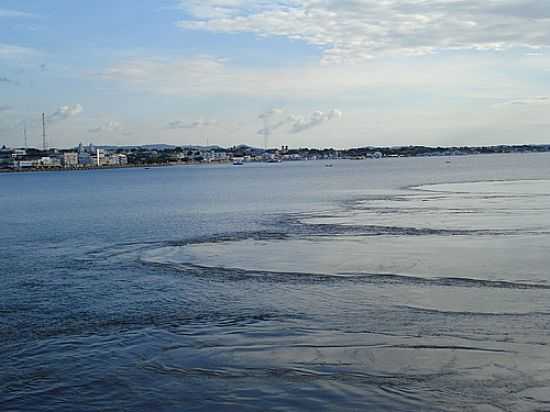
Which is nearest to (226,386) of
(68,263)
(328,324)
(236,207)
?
(328,324)

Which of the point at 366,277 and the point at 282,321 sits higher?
the point at 366,277

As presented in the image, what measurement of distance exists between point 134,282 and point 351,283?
5.86 metres

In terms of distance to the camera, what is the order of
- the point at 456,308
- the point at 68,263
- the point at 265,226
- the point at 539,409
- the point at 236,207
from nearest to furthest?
1. the point at 539,409
2. the point at 456,308
3. the point at 68,263
4. the point at 265,226
5. the point at 236,207

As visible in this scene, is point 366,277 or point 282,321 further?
point 366,277

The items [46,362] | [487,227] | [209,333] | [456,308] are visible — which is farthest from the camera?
[487,227]

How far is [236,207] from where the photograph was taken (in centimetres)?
5116

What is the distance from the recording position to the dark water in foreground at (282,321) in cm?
1127

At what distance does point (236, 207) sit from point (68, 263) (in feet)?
89.5

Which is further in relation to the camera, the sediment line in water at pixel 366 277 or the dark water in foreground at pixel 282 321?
the sediment line in water at pixel 366 277

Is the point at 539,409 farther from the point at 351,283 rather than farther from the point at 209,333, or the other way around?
the point at 351,283

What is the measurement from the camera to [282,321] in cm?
1552

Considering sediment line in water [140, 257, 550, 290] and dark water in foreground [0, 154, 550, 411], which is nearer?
dark water in foreground [0, 154, 550, 411]

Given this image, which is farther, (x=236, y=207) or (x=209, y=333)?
(x=236, y=207)

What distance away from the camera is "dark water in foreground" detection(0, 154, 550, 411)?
1127 cm
